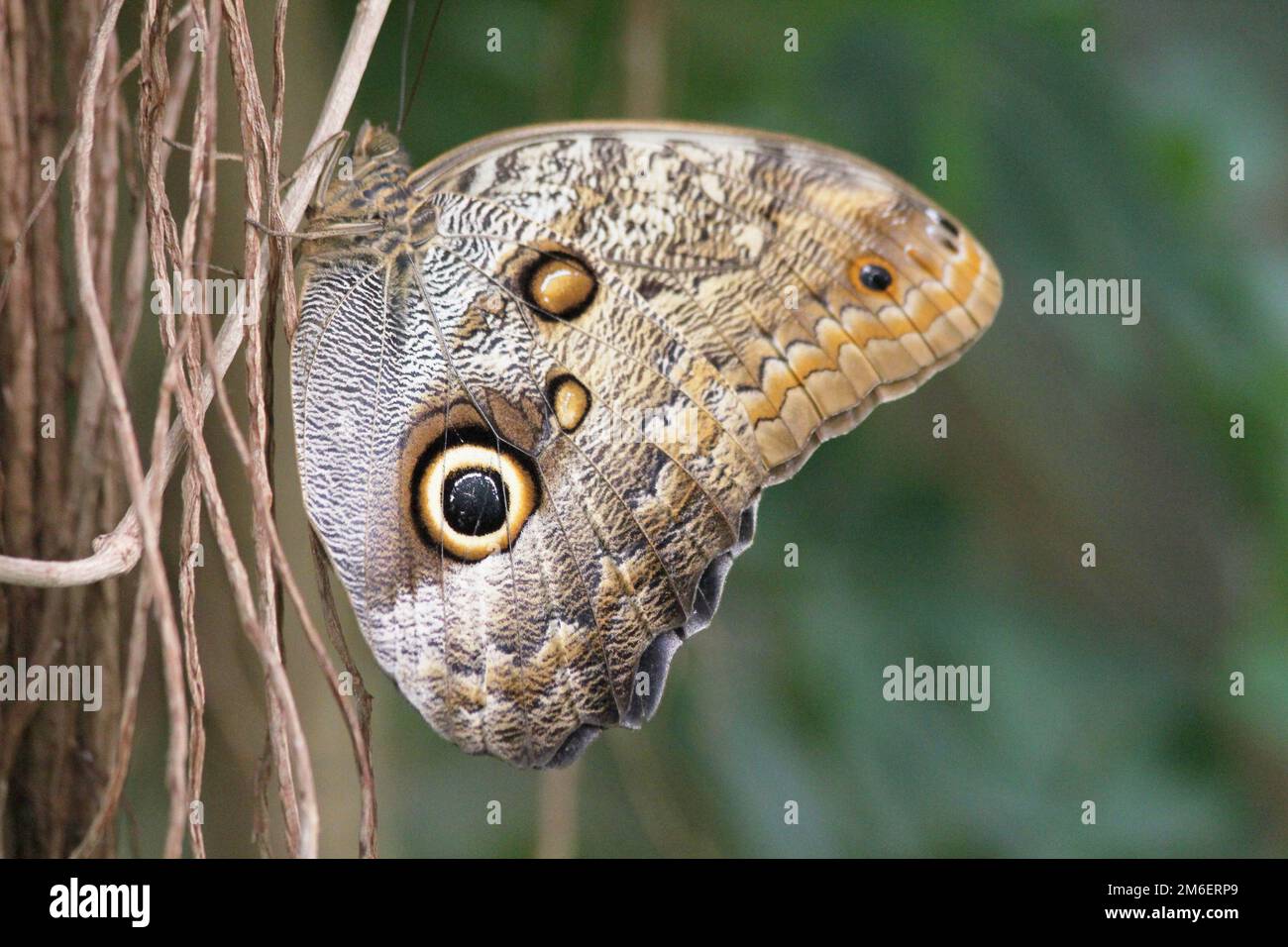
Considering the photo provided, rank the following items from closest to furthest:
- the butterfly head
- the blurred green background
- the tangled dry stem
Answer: the tangled dry stem → the butterfly head → the blurred green background

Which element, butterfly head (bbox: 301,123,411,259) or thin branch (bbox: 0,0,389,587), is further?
butterfly head (bbox: 301,123,411,259)

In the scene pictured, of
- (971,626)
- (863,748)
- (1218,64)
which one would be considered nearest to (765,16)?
(1218,64)

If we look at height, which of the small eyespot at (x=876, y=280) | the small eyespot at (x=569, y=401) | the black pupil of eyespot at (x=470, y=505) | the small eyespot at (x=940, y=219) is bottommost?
the black pupil of eyespot at (x=470, y=505)

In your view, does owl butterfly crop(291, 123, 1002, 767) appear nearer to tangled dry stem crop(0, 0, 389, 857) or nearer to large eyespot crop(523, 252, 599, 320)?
large eyespot crop(523, 252, 599, 320)

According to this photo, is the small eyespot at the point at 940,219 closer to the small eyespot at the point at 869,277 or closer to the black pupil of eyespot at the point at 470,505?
the small eyespot at the point at 869,277

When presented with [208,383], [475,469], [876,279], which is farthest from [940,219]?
[208,383]

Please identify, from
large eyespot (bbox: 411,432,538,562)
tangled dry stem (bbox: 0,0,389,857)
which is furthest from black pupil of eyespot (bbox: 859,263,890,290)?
tangled dry stem (bbox: 0,0,389,857)

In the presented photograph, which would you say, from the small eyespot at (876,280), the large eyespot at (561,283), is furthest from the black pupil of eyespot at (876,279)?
the large eyespot at (561,283)

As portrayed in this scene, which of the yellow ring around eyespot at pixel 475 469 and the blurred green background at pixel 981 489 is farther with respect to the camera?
the blurred green background at pixel 981 489

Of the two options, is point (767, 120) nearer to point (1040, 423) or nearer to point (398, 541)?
point (1040, 423)
